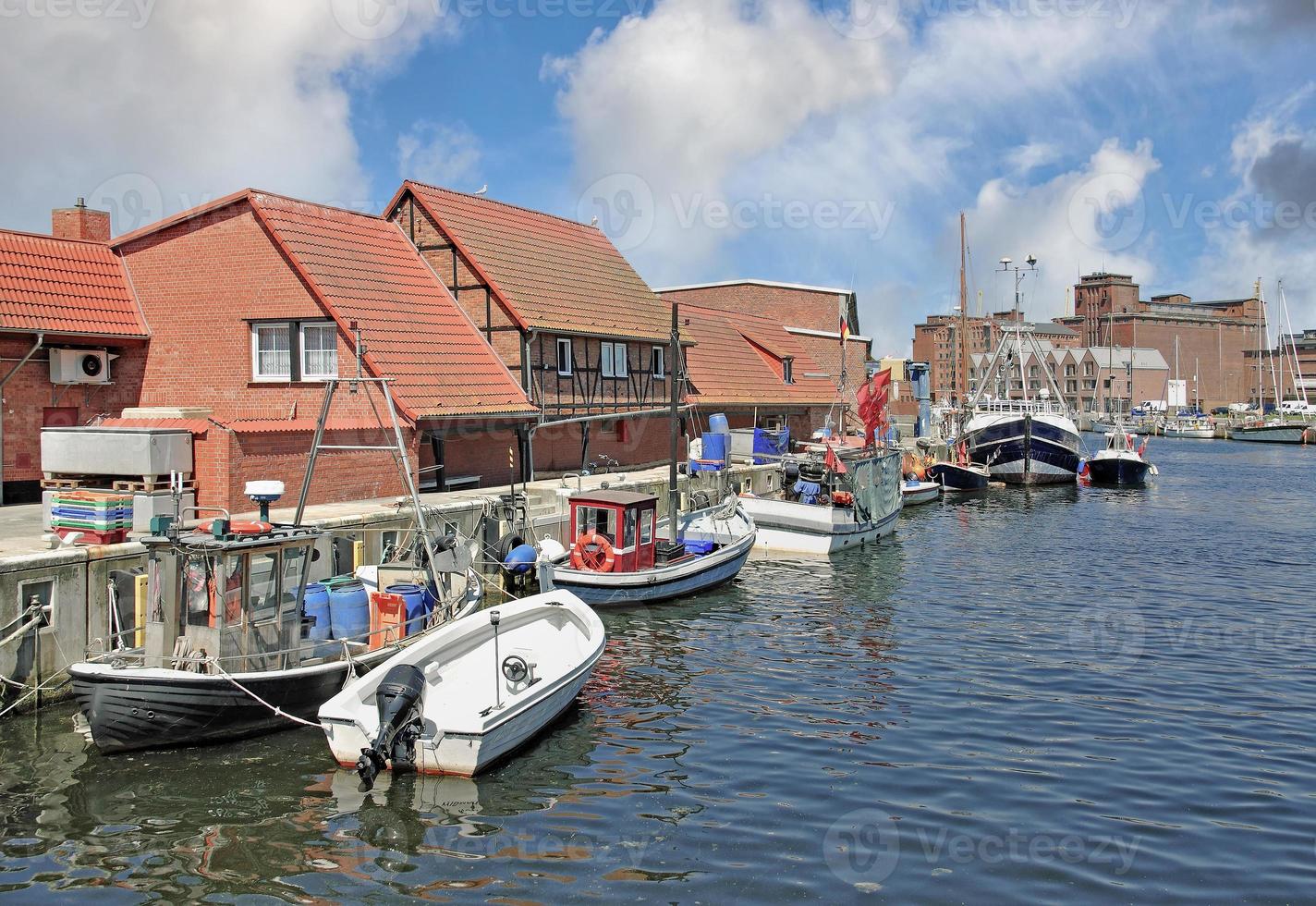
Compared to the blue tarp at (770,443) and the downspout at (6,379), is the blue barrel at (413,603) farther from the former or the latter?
the blue tarp at (770,443)

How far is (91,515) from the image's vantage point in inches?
674

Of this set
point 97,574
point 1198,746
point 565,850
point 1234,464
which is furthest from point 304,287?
point 1234,464

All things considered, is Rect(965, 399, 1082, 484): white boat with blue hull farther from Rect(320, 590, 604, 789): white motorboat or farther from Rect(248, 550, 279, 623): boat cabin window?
Rect(248, 550, 279, 623): boat cabin window

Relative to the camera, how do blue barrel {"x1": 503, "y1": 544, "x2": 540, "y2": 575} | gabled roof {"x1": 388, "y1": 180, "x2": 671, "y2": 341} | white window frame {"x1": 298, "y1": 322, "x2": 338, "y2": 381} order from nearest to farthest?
blue barrel {"x1": 503, "y1": 544, "x2": 540, "y2": 575}
white window frame {"x1": 298, "y1": 322, "x2": 338, "y2": 381}
gabled roof {"x1": 388, "y1": 180, "x2": 671, "y2": 341}

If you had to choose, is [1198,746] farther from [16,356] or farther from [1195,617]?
[16,356]

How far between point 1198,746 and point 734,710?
6.67 metres

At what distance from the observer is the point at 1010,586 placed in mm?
27781

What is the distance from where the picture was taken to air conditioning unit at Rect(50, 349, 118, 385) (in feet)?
83.6

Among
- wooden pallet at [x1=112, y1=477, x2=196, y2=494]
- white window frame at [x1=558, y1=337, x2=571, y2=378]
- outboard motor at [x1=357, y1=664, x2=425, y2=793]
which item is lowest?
outboard motor at [x1=357, y1=664, x2=425, y2=793]

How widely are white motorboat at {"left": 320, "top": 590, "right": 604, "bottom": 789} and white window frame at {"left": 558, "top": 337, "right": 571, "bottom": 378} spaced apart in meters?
16.1

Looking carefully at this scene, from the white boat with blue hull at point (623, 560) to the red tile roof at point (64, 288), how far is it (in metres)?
13.3

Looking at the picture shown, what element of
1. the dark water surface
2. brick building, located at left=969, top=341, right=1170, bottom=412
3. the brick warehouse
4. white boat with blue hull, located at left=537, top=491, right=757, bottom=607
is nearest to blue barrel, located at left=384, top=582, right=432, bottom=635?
the dark water surface

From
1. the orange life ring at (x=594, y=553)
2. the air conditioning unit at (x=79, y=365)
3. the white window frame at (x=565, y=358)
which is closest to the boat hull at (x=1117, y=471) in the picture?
the white window frame at (x=565, y=358)

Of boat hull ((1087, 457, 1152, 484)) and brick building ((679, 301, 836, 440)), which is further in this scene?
boat hull ((1087, 457, 1152, 484))
